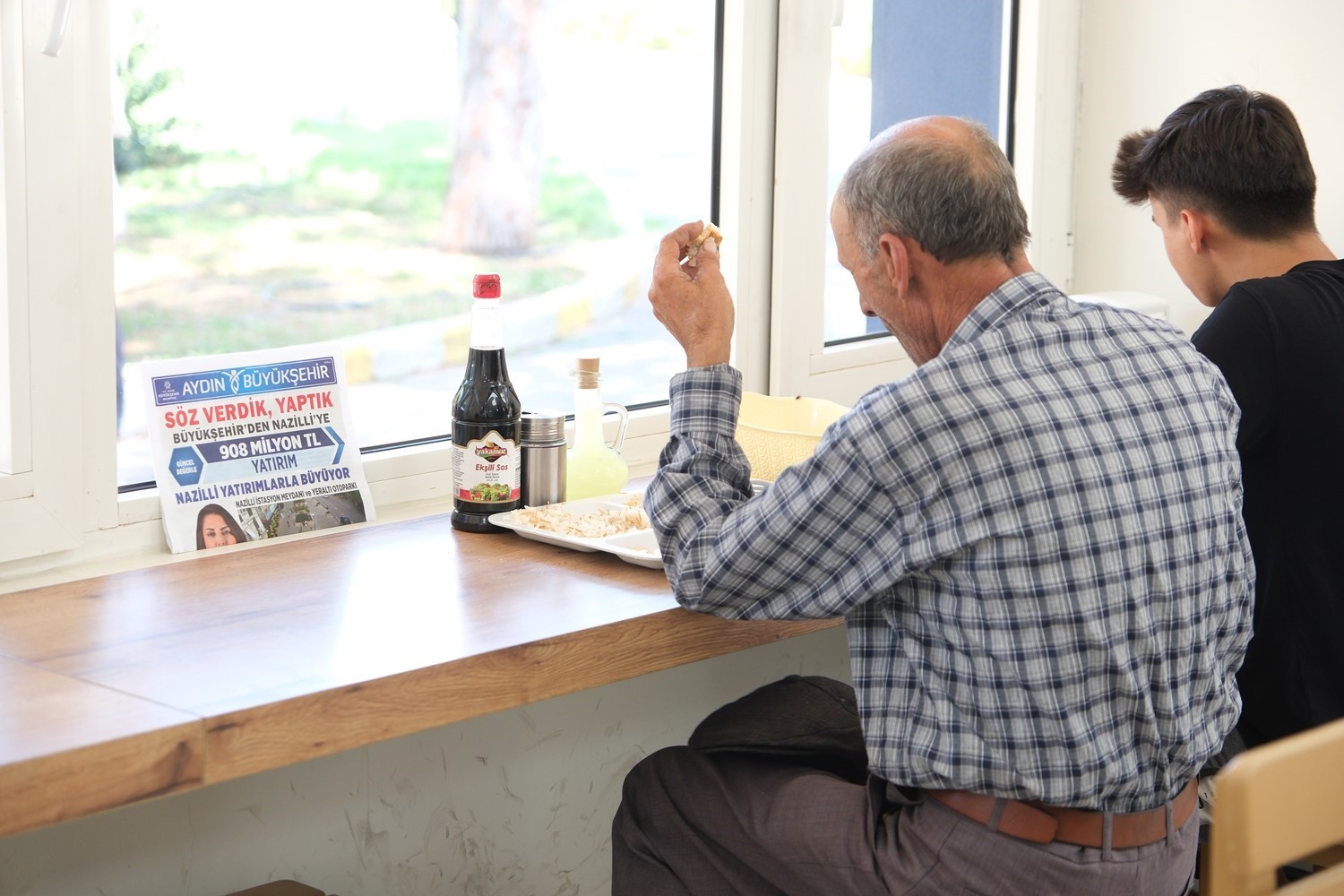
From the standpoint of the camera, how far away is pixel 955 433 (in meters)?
1.12

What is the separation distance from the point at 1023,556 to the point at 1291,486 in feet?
1.91

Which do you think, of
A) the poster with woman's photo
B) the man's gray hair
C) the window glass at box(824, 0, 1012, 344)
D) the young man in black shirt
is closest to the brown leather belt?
the young man in black shirt

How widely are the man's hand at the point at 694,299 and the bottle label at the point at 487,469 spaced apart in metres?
0.28

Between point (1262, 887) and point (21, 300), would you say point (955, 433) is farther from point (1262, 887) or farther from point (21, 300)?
point (21, 300)

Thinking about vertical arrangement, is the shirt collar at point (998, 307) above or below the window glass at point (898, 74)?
below

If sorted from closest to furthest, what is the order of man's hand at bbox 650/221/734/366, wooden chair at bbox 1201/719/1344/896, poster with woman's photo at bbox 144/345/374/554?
wooden chair at bbox 1201/719/1344/896 → man's hand at bbox 650/221/734/366 → poster with woman's photo at bbox 144/345/374/554

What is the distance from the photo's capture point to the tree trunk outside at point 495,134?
195cm

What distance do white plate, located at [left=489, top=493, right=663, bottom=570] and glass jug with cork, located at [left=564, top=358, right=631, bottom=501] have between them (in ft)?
0.33

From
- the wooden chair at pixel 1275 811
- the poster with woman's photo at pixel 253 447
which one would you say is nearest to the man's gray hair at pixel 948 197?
the wooden chair at pixel 1275 811

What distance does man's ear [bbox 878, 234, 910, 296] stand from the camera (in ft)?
4.23

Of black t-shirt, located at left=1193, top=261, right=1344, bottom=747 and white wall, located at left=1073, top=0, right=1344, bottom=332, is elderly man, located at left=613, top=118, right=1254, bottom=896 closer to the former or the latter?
black t-shirt, located at left=1193, top=261, right=1344, bottom=747

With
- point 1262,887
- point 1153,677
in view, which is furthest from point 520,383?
point 1262,887

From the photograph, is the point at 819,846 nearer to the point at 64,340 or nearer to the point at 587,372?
the point at 587,372

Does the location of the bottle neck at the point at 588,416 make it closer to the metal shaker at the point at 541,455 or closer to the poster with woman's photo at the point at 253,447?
the metal shaker at the point at 541,455
